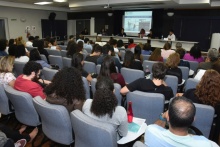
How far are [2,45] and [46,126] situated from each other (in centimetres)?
452

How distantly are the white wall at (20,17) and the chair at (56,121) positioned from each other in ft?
36.6

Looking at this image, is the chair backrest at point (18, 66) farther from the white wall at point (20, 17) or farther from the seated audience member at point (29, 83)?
the white wall at point (20, 17)

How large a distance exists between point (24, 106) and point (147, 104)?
150 cm

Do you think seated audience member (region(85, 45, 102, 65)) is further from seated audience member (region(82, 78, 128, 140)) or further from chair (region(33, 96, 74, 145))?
seated audience member (region(82, 78, 128, 140))

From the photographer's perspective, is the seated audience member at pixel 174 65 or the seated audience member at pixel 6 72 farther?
the seated audience member at pixel 174 65

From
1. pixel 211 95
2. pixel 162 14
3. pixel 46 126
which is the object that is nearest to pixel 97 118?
pixel 46 126

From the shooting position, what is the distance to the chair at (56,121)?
1800 mm

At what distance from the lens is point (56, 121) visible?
188 cm

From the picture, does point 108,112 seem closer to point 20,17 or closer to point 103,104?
point 103,104

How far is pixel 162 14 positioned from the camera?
11.2m

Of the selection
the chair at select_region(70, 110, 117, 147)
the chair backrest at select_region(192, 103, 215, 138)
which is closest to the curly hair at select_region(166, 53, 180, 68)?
the chair backrest at select_region(192, 103, 215, 138)

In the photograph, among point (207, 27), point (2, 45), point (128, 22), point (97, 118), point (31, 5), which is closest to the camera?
point (97, 118)

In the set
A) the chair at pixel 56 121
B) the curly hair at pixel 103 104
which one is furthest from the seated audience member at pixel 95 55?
the curly hair at pixel 103 104

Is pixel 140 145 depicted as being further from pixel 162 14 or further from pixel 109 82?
pixel 162 14
